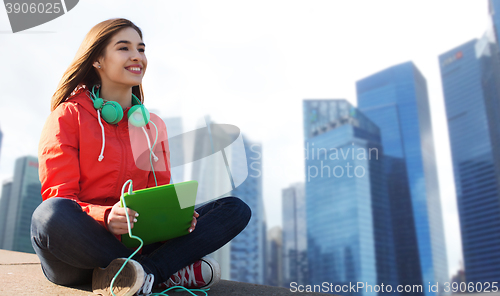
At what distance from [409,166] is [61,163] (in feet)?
329

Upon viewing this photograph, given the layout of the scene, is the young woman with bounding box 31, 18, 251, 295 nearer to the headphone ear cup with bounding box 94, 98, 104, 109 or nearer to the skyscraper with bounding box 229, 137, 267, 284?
the headphone ear cup with bounding box 94, 98, 104, 109

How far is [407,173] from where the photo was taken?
9238cm

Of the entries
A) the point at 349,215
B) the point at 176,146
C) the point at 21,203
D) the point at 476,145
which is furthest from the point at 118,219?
the point at 476,145

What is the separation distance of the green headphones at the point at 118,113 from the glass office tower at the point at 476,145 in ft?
283

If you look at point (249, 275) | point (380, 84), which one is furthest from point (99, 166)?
point (380, 84)

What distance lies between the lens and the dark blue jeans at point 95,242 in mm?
1628

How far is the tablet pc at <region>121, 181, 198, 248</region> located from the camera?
60.0 inches

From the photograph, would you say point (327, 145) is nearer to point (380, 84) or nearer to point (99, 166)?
point (380, 84)

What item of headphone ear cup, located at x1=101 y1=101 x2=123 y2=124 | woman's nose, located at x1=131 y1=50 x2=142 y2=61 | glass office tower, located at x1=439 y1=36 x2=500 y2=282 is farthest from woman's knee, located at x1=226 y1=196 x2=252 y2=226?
glass office tower, located at x1=439 y1=36 x2=500 y2=282

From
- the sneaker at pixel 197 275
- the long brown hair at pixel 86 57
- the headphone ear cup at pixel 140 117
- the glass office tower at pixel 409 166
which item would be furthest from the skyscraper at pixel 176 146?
the glass office tower at pixel 409 166

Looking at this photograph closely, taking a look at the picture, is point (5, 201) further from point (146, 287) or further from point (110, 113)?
point (146, 287)

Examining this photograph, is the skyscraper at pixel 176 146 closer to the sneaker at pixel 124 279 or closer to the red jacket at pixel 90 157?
the red jacket at pixel 90 157

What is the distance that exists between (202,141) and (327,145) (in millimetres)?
90371

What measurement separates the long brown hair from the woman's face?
0.04m
